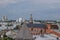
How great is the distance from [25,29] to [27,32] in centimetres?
45

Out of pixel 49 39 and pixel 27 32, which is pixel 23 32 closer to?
pixel 27 32

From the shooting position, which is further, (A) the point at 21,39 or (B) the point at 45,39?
(B) the point at 45,39

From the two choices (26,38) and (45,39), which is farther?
(45,39)

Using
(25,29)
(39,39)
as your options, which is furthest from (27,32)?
(39,39)

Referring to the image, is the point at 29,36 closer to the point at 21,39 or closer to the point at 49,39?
the point at 21,39

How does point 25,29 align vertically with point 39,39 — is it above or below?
above

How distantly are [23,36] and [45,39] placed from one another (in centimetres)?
1678

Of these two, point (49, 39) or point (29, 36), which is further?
point (49, 39)

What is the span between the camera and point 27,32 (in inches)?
1308

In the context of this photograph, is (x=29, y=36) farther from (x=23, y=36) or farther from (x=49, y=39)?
(x=49, y=39)

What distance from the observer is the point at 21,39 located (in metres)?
32.5

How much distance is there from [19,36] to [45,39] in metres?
16.9

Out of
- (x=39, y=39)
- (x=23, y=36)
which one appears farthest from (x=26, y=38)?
(x=39, y=39)

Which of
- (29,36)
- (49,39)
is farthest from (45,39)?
(29,36)
